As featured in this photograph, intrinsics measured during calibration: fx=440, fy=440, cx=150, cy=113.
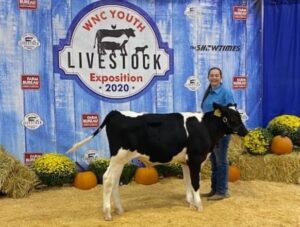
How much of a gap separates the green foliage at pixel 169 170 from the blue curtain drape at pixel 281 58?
184 centimetres

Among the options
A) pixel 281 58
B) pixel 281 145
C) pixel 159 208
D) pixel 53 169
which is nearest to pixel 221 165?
pixel 159 208

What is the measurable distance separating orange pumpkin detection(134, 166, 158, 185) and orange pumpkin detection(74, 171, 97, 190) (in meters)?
0.67

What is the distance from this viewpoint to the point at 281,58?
303 inches

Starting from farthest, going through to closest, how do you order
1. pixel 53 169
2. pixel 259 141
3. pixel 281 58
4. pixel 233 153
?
pixel 281 58, pixel 233 153, pixel 259 141, pixel 53 169

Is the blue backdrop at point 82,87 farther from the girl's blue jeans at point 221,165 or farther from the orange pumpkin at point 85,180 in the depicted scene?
the girl's blue jeans at point 221,165

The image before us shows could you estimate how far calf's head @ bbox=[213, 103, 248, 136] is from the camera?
211 inches

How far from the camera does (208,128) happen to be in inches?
212

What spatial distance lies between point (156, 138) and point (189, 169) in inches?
24.3

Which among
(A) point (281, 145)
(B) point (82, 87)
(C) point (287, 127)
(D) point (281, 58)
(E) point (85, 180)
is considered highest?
(D) point (281, 58)

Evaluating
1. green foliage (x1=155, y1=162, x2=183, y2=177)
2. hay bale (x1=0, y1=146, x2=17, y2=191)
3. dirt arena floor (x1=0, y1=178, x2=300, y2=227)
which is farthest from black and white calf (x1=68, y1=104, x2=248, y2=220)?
green foliage (x1=155, y1=162, x2=183, y2=177)

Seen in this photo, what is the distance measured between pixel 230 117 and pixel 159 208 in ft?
4.66

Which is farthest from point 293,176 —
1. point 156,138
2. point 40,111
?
point 40,111

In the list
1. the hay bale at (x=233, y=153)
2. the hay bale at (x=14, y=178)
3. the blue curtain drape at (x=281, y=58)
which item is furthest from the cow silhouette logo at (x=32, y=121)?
the blue curtain drape at (x=281, y=58)

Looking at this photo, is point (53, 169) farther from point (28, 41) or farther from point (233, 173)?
point (233, 173)
